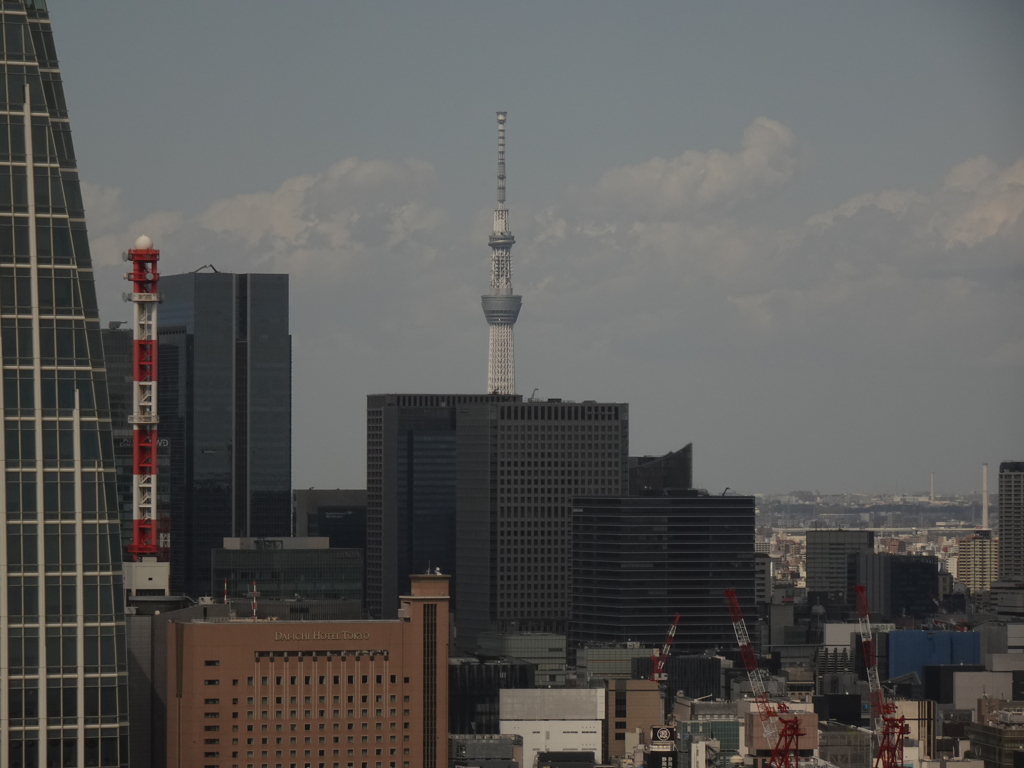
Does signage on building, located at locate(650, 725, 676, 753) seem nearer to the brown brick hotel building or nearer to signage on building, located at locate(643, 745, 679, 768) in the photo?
signage on building, located at locate(643, 745, 679, 768)

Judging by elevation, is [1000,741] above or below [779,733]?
below

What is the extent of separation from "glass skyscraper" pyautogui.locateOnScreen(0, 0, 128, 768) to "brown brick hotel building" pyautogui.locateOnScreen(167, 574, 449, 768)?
46495 mm

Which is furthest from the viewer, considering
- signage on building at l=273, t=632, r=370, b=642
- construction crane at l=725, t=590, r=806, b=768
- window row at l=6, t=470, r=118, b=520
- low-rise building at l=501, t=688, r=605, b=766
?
low-rise building at l=501, t=688, r=605, b=766

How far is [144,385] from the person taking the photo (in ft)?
380

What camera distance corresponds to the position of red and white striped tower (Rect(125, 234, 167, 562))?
115875mm

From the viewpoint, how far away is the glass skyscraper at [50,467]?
6191 cm

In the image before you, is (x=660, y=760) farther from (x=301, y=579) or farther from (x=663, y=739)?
(x=301, y=579)

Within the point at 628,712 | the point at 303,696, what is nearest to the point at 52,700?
the point at 303,696

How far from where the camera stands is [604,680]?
628 feet

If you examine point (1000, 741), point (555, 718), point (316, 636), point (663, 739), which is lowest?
point (555, 718)

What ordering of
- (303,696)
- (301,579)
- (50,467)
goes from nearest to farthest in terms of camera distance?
(50,467)
(303,696)
(301,579)

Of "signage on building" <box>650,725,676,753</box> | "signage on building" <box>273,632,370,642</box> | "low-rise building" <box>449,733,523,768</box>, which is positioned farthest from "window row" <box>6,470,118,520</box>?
"signage on building" <box>650,725,676,753</box>

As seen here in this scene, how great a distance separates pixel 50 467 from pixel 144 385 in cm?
5376

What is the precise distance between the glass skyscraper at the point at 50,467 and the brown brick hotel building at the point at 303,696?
46495 mm
